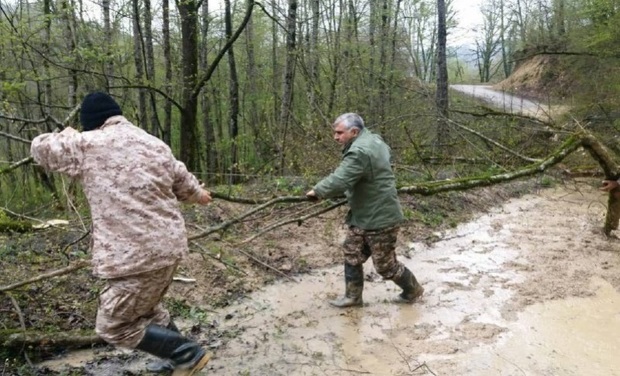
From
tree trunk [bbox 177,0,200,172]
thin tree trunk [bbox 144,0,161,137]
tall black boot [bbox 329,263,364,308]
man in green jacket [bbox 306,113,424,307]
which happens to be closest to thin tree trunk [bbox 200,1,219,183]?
thin tree trunk [bbox 144,0,161,137]

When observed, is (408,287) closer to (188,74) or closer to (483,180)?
(483,180)

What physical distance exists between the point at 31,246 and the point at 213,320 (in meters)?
2.69

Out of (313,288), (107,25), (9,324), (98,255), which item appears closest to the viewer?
(98,255)

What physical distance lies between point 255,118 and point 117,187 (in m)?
16.9

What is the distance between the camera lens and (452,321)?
5.24 m

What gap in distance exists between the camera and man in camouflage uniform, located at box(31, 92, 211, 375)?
319cm

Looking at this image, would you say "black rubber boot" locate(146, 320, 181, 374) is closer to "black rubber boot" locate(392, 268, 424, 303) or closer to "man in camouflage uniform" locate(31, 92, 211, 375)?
"man in camouflage uniform" locate(31, 92, 211, 375)

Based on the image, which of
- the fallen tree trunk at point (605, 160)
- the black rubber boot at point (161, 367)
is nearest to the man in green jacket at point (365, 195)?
the black rubber boot at point (161, 367)

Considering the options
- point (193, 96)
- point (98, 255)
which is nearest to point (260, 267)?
point (98, 255)

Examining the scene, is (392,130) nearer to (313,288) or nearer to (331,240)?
(331,240)

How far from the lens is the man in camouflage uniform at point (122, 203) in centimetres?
319

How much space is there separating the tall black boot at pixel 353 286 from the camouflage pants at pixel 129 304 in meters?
2.39

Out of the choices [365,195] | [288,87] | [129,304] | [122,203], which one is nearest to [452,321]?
[365,195]

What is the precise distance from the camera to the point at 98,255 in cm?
324
